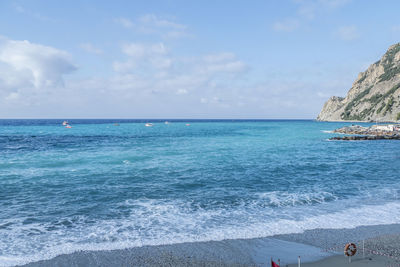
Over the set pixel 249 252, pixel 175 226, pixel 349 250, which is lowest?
pixel 175 226

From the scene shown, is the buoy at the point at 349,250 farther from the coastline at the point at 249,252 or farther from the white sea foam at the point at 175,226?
the white sea foam at the point at 175,226

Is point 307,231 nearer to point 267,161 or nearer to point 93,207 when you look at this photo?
point 93,207

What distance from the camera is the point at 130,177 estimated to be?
90.3 feet

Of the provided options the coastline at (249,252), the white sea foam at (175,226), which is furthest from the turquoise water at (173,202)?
the coastline at (249,252)

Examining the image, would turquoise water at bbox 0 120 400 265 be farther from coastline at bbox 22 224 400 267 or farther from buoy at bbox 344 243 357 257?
buoy at bbox 344 243 357 257

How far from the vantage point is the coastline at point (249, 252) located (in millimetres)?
11109

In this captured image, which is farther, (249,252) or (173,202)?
(173,202)

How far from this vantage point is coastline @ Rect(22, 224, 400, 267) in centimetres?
1111

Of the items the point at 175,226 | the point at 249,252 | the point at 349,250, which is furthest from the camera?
the point at 175,226

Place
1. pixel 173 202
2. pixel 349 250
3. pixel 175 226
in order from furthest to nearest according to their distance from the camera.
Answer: pixel 173 202
pixel 175 226
pixel 349 250

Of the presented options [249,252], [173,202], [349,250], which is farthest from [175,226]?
[349,250]

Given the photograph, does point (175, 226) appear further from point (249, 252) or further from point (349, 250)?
point (349, 250)

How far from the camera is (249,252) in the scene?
12.0 metres

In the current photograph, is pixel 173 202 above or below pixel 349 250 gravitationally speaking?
below
